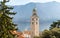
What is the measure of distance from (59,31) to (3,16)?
111 feet

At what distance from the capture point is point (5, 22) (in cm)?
1767

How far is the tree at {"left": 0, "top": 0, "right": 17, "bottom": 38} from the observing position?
57.5 feet

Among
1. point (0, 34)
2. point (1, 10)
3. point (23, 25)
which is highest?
point (1, 10)

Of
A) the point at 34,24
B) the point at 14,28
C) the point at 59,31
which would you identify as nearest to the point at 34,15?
the point at 34,24

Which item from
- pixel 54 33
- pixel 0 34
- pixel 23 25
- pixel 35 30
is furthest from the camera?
pixel 23 25

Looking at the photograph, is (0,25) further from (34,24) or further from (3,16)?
(34,24)

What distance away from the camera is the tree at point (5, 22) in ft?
57.5

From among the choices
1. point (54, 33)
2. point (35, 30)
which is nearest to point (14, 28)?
point (54, 33)

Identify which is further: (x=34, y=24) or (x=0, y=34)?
(x=34, y=24)

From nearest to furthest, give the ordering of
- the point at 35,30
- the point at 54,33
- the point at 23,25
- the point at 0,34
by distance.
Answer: the point at 0,34 < the point at 54,33 < the point at 35,30 < the point at 23,25

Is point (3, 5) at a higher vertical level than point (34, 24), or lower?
higher

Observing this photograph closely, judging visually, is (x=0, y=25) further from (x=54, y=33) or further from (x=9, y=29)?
(x=54, y=33)

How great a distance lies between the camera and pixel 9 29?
58.6ft

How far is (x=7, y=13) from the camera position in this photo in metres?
18.1
